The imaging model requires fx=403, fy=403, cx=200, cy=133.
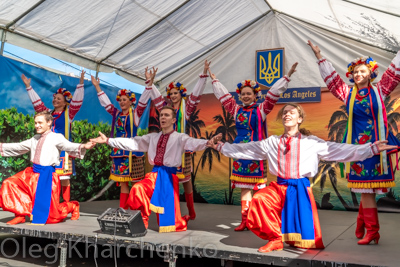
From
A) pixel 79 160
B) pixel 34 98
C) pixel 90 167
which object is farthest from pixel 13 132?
pixel 90 167

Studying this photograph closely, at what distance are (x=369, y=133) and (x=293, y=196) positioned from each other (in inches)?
34.5

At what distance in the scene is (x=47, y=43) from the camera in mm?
5348

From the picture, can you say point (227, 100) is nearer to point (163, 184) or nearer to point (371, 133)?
point (163, 184)

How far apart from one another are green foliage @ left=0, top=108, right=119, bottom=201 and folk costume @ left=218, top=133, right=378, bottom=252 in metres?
3.78

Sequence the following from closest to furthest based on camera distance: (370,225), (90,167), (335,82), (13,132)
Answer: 1. (370,225)
2. (335,82)
3. (13,132)
4. (90,167)

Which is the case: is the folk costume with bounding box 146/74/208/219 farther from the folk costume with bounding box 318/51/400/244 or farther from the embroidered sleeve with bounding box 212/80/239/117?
the folk costume with bounding box 318/51/400/244

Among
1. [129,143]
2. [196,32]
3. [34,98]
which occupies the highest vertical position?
[196,32]

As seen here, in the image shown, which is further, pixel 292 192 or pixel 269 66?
pixel 269 66

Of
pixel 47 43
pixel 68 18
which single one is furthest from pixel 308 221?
pixel 47 43

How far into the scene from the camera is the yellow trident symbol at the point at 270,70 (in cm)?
645

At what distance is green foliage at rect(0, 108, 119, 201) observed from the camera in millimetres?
5359

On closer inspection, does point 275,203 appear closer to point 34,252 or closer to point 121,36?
point 34,252

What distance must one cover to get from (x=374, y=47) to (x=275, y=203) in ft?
12.5

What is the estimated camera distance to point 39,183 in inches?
160
